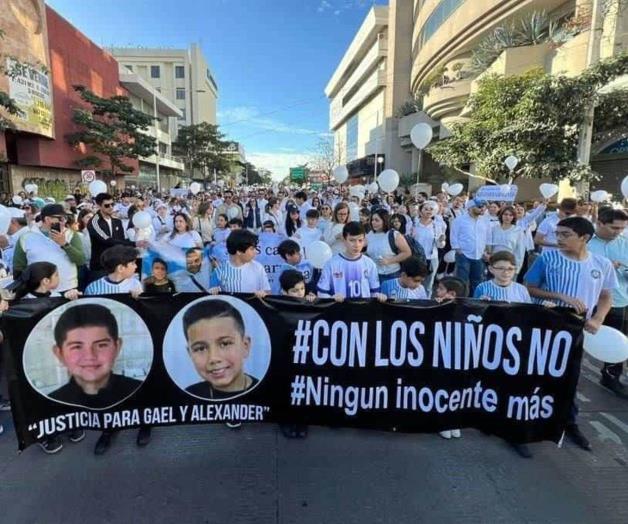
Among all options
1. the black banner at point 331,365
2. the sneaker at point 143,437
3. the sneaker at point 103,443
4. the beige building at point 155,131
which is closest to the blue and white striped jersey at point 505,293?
the black banner at point 331,365

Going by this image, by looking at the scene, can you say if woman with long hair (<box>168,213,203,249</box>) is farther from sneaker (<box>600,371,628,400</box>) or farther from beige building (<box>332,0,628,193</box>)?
beige building (<box>332,0,628,193</box>)

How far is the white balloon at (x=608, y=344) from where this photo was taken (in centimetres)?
302

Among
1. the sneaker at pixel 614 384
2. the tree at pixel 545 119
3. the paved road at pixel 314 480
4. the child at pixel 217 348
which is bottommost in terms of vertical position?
the paved road at pixel 314 480

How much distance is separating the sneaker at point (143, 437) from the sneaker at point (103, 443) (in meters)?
0.20

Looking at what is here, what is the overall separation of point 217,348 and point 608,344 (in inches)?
110

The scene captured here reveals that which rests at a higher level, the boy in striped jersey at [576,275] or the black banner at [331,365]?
the boy in striped jersey at [576,275]

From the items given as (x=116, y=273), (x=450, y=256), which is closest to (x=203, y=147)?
(x=450, y=256)

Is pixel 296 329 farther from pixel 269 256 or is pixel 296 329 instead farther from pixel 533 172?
pixel 533 172

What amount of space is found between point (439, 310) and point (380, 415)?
2.85 ft

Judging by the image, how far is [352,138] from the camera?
74.9 metres

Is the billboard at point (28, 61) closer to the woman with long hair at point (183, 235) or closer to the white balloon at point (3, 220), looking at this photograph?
the white balloon at point (3, 220)

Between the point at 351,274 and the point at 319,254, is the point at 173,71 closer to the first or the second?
the point at 319,254

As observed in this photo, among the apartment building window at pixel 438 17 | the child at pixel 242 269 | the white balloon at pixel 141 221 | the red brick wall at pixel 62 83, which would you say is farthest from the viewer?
the apartment building window at pixel 438 17

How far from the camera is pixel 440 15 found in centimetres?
3341
